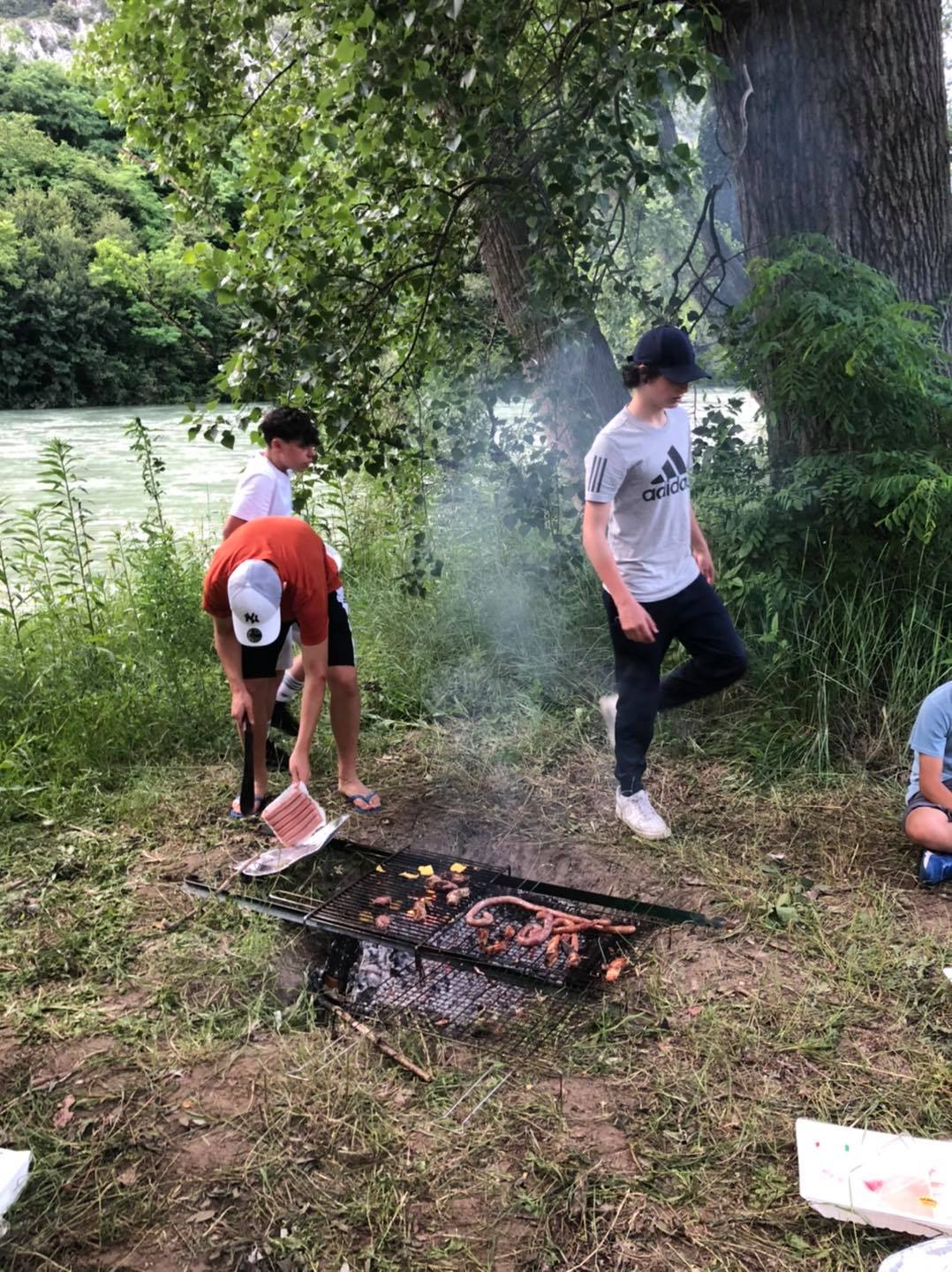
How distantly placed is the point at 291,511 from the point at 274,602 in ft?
2.86

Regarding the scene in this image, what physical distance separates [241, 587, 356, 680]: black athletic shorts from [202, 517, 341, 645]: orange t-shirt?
121 mm

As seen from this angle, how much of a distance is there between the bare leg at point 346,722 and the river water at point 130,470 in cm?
235

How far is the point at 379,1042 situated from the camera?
2.69m

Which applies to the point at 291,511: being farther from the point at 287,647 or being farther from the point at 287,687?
the point at 287,687

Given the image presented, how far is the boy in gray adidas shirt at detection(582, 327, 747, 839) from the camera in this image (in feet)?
11.0

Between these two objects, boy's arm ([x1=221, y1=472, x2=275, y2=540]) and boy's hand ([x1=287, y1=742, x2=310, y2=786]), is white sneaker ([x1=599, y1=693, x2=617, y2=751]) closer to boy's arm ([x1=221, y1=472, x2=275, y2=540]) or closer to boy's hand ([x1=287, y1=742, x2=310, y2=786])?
boy's hand ([x1=287, y1=742, x2=310, y2=786])

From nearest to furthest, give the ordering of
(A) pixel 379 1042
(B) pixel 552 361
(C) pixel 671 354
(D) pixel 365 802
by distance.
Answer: (A) pixel 379 1042 → (C) pixel 671 354 → (D) pixel 365 802 → (B) pixel 552 361

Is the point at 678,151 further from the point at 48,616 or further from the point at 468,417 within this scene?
the point at 48,616

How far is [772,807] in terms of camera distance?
391 cm

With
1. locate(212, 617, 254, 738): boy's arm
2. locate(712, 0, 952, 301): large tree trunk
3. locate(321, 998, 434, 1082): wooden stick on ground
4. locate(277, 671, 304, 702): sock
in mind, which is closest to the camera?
locate(321, 998, 434, 1082): wooden stick on ground

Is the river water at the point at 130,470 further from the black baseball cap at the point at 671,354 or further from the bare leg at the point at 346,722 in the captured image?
the bare leg at the point at 346,722

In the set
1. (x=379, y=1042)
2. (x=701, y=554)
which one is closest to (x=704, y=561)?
(x=701, y=554)

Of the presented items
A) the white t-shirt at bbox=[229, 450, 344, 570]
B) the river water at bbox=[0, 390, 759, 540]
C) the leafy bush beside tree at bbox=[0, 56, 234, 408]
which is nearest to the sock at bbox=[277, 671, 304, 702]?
the white t-shirt at bbox=[229, 450, 344, 570]

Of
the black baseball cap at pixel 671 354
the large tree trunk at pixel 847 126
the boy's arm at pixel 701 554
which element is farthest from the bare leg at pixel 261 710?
the large tree trunk at pixel 847 126
